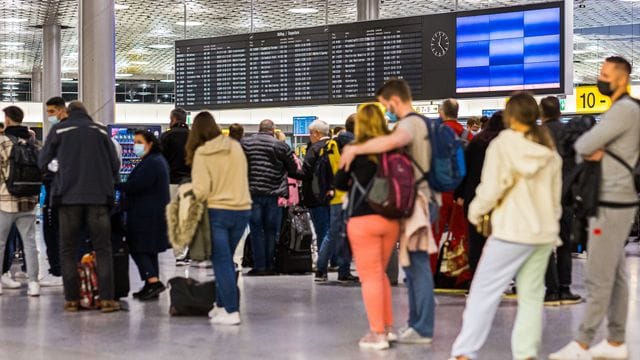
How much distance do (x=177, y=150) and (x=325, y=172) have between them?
181 centimetres

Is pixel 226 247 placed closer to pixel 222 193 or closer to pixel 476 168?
pixel 222 193

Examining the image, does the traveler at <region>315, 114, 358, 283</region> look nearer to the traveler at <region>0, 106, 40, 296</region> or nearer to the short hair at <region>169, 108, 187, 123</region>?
the short hair at <region>169, 108, 187, 123</region>

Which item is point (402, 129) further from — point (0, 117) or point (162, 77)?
point (162, 77)

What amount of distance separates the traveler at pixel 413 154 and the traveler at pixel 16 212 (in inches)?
154

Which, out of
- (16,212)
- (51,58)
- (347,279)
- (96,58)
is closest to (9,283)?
(16,212)

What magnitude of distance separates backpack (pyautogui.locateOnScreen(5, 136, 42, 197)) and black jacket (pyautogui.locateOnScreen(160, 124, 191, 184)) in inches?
72.6

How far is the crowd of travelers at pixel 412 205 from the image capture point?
5.21 m

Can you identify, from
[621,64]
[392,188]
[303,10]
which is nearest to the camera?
[621,64]

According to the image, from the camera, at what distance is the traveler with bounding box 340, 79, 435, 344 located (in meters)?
5.96

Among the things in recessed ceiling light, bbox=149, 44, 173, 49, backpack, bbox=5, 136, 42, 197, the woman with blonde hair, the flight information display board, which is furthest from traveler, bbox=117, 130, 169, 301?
recessed ceiling light, bbox=149, 44, 173, 49

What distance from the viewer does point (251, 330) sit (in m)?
7.03

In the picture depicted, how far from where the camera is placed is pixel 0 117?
109ft

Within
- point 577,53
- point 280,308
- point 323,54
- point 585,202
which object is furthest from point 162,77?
point 585,202

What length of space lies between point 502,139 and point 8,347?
342cm
